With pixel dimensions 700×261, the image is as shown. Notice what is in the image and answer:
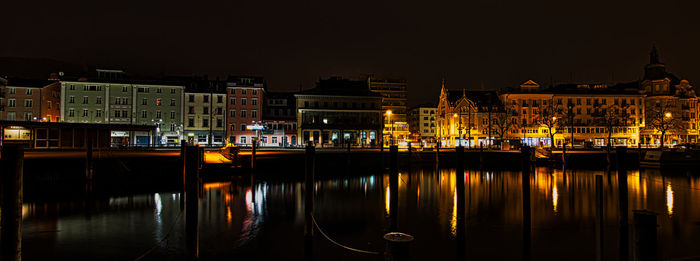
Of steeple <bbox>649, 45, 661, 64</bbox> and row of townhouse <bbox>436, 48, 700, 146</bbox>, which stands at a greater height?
steeple <bbox>649, 45, 661, 64</bbox>

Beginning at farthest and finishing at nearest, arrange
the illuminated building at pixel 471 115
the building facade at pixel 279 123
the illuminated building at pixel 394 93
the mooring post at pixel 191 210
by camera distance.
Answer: the illuminated building at pixel 394 93 < the illuminated building at pixel 471 115 < the building facade at pixel 279 123 < the mooring post at pixel 191 210

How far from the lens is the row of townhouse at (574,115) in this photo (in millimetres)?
88500

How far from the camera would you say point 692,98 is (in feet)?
315

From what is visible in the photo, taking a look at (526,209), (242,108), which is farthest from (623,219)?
(242,108)

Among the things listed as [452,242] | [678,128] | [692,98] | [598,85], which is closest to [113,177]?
[452,242]

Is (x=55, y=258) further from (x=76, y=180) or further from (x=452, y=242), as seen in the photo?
(x=76, y=180)

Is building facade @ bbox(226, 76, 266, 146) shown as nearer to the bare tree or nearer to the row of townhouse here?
the row of townhouse

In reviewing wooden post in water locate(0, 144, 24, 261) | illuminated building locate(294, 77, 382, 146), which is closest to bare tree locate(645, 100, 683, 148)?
illuminated building locate(294, 77, 382, 146)

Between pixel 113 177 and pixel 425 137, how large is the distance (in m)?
112

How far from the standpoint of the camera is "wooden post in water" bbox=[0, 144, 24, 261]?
844 cm

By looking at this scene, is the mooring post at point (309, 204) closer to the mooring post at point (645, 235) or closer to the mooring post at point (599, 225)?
the mooring post at point (599, 225)

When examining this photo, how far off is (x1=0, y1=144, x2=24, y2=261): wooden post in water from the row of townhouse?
8478 centimetres

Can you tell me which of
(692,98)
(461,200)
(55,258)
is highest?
(692,98)

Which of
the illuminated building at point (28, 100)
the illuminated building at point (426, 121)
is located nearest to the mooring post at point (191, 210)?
the illuminated building at point (28, 100)
